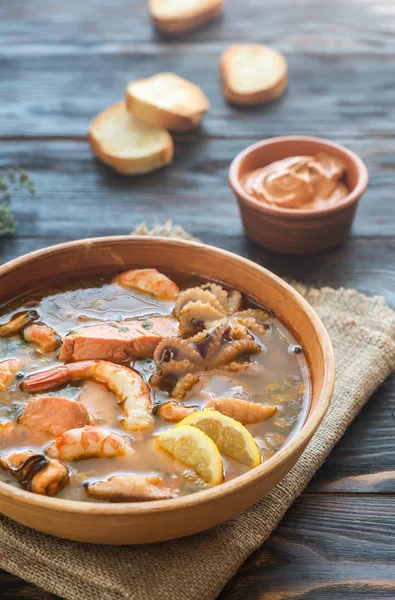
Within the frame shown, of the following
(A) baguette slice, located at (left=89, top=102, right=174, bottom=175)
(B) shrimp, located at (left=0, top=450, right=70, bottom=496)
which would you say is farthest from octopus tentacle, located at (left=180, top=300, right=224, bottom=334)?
(A) baguette slice, located at (left=89, top=102, right=174, bottom=175)

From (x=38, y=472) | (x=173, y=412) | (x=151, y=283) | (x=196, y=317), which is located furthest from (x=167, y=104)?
(x=38, y=472)

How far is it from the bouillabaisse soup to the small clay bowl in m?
0.77

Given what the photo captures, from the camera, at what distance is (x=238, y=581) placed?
2.46 m

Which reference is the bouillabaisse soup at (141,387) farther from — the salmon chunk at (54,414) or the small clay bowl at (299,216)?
the small clay bowl at (299,216)

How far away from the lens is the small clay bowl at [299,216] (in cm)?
369

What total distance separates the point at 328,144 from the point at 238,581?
2.39 metres

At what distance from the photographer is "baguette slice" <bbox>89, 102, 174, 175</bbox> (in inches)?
176

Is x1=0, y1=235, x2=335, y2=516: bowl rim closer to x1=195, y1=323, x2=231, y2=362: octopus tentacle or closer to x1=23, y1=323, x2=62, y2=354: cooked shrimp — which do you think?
x1=195, y1=323, x2=231, y2=362: octopus tentacle

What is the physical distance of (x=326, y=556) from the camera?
99.2 inches

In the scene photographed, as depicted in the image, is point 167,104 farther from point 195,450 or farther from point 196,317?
point 195,450

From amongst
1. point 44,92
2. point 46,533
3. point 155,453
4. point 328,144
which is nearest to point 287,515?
point 155,453

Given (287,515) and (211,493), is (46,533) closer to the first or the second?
(211,493)

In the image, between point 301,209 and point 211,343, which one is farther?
point 301,209

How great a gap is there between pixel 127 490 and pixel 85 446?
0.22 m
